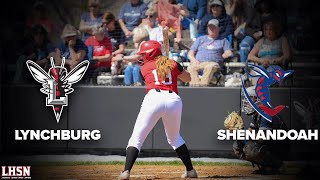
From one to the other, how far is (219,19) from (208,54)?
2.16 feet

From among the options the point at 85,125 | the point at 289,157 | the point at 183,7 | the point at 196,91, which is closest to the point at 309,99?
the point at 289,157

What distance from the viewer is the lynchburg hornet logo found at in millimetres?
12250

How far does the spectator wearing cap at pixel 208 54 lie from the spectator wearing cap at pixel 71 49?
1.80m

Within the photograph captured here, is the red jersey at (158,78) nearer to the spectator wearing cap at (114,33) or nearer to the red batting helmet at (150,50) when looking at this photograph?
the red batting helmet at (150,50)

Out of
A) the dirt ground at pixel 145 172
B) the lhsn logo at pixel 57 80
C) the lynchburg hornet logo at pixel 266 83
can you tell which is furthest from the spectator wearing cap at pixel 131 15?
the dirt ground at pixel 145 172

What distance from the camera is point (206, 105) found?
12.5 meters

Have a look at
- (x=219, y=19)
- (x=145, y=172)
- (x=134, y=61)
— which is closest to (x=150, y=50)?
(x=145, y=172)

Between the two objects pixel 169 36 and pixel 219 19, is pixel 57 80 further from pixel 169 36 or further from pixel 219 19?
pixel 219 19

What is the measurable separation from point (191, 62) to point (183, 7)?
1.17 m

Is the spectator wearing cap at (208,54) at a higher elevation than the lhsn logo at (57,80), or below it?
higher

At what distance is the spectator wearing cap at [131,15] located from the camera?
1348 centimetres

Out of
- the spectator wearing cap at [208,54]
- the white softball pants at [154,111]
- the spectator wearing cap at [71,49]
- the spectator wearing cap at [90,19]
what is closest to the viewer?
the white softball pants at [154,111]

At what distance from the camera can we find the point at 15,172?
10523 mm

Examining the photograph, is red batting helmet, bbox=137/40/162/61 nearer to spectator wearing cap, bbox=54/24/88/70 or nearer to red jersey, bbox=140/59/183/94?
red jersey, bbox=140/59/183/94
